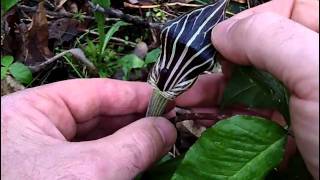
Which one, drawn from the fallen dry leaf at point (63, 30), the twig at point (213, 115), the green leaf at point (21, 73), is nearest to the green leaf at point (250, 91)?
the twig at point (213, 115)

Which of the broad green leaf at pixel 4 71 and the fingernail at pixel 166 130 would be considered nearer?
the fingernail at pixel 166 130

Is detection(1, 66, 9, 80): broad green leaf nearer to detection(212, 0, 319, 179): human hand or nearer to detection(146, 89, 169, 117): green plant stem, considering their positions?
detection(146, 89, 169, 117): green plant stem

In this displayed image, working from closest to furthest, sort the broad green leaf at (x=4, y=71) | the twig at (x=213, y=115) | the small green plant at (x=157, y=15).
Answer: the twig at (x=213, y=115), the broad green leaf at (x=4, y=71), the small green plant at (x=157, y=15)

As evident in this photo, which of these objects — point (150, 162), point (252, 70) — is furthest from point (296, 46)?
point (150, 162)

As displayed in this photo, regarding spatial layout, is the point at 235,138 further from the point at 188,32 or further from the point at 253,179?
the point at 188,32

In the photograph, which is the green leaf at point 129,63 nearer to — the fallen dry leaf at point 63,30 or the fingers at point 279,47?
the fallen dry leaf at point 63,30
